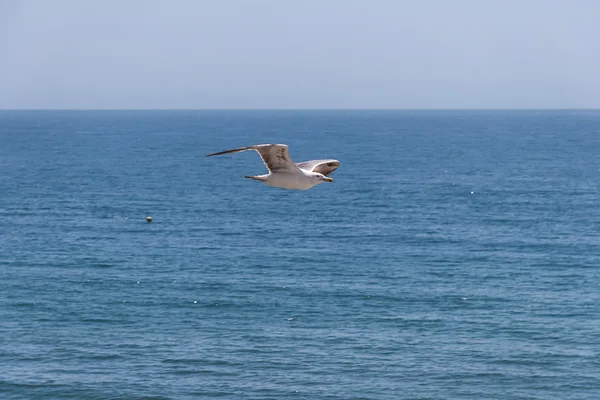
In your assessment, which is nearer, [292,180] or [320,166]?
[292,180]

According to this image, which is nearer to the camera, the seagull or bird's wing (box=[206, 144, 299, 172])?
bird's wing (box=[206, 144, 299, 172])

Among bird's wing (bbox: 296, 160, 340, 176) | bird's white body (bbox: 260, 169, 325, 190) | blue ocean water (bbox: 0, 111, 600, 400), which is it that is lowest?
blue ocean water (bbox: 0, 111, 600, 400)

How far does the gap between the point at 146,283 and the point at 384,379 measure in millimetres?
49571

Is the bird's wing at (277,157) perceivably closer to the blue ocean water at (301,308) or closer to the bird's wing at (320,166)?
the bird's wing at (320,166)

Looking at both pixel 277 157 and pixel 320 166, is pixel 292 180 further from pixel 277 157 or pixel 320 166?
pixel 320 166

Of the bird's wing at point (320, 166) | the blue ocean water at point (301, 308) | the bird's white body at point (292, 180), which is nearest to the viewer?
the bird's white body at point (292, 180)

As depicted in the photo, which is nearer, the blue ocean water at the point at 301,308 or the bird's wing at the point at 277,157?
the bird's wing at the point at 277,157

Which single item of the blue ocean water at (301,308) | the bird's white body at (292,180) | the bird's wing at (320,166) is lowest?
the blue ocean water at (301,308)

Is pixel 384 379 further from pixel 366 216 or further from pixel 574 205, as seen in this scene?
pixel 574 205

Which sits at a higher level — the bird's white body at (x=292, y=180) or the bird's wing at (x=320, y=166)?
the bird's wing at (x=320, y=166)

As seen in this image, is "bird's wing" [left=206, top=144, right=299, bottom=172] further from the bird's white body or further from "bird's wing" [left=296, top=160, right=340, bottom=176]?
Answer: "bird's wing" [left=296, top=160, right=340, bottom=176]

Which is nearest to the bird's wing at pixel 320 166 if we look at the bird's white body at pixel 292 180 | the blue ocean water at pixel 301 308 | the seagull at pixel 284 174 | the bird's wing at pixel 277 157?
the seagull at pixel 284 174

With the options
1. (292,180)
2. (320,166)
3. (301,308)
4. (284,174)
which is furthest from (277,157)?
(301,308)

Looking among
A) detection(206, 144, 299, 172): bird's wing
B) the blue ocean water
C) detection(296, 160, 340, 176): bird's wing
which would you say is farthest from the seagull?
the blue ocean water
